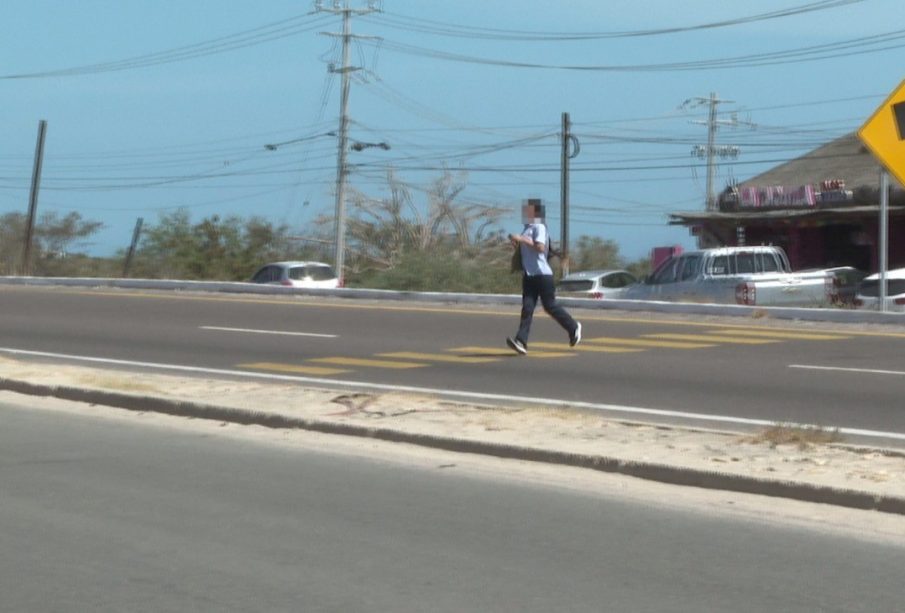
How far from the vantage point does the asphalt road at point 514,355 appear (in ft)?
43.9

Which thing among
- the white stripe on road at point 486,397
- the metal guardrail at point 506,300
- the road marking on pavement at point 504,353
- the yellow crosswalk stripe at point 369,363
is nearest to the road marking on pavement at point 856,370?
the road marking on pavement at point 504,353

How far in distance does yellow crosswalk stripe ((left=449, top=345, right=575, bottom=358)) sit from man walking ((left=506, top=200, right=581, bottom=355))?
249 mm

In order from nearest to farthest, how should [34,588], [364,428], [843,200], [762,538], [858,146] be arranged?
[34,588]
[762,538]
[364,428]
[843,200]
[858,146]

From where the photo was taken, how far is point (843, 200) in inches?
1636

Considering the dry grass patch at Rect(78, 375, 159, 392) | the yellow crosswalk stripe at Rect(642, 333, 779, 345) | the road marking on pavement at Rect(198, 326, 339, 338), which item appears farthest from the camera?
the road marking on pavement at Rect(198, 326, 339, 338)

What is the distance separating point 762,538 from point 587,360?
9.14 metres

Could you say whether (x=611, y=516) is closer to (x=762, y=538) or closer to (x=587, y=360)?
(x=762, y=538)

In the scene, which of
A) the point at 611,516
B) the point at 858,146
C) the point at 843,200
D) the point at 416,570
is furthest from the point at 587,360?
the point at 858,146

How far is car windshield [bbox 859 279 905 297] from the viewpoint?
2572 cm

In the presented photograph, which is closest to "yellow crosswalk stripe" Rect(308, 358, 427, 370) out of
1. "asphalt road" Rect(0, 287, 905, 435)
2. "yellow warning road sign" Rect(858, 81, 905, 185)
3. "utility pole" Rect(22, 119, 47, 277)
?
"asphalt road" Rect(0, 287, 905, 435)

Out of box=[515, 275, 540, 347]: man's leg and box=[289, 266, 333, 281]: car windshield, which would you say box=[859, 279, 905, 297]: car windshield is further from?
box=[289, 266, 333, 281]: car windshield

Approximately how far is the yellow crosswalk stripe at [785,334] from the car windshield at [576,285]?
1997 centimetres

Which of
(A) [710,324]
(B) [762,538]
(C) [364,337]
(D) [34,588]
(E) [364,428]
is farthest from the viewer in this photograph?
(A) [710,324]

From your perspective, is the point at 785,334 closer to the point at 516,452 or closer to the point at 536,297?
the point at 536,297
